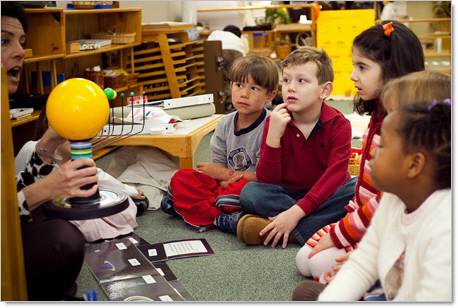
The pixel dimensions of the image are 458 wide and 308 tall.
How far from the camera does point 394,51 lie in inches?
65.2

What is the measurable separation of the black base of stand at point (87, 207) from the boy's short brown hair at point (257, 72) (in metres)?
1.10

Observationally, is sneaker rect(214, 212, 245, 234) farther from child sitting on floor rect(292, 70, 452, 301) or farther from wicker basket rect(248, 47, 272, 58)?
wicker basket rect(248, 47, 272, 58)

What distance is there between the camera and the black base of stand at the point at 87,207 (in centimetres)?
130

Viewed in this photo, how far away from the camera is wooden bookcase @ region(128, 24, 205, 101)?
440cm

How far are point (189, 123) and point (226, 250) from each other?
0.98 m

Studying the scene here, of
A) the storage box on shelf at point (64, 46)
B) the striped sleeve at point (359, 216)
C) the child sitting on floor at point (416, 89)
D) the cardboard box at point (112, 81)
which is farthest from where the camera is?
the cardboard box at point (112, 81)

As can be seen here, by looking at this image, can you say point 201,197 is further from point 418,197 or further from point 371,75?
point 418,197

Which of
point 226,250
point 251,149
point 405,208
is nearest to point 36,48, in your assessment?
point 251,149

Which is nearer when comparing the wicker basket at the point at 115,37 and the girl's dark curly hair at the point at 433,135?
the girl's dark curly hair at the point at 433,135

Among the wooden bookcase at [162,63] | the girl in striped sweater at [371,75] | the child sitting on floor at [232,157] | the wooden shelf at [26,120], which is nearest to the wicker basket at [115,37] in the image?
the wooden bookcase at [162,63]

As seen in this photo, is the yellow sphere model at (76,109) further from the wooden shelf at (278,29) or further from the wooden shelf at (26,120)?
the wooden shelf at (278,29)

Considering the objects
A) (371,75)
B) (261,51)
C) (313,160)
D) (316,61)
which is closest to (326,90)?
(316,61)

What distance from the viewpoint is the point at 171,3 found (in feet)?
19.0

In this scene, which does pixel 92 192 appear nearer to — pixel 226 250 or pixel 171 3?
pixel 226 250
